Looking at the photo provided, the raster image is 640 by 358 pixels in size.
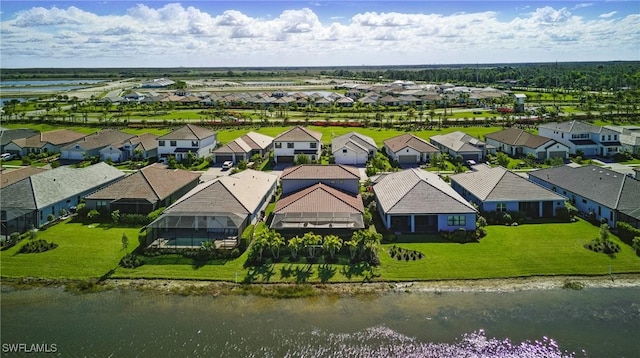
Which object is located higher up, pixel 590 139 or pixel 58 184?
pixel 590 139

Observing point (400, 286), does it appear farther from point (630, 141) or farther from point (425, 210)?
point (630, 141)

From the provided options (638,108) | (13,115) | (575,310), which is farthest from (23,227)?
(638,108)

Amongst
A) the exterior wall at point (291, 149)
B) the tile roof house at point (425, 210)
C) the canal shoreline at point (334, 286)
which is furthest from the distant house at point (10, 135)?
the tile roof house at point (425, 210)

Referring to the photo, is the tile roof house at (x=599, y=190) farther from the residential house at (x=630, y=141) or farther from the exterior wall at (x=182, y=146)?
the exterior wall at (x=182, y=146)

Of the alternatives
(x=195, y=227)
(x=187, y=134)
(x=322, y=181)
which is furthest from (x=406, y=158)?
(x=195, y=227)

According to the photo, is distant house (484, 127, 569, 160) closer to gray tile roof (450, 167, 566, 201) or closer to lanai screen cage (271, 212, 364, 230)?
gray tile roof (450, 167, 566, 201)

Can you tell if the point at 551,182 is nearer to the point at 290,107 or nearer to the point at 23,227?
the point at 23,227
